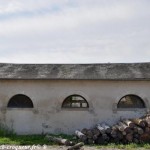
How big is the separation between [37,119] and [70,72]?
10.2ft

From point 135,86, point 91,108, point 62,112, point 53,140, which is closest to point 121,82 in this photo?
point 135,86

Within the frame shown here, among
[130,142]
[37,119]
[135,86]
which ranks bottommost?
[130,142]

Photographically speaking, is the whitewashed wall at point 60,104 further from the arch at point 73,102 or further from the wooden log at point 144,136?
the wooden log at point 144,136

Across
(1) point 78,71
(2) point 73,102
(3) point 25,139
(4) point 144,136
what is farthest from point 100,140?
(1) point 78,71

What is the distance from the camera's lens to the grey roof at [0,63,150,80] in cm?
Answer: 1759

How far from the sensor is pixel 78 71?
60.4ft

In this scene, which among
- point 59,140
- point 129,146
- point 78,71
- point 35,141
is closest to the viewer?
point 129,146

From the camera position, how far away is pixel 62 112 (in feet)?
58.0

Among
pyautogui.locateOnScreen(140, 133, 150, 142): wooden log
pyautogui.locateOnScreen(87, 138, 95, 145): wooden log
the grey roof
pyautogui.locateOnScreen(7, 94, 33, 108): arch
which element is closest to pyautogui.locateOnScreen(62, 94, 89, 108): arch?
the grey roof

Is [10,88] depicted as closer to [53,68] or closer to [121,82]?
[53,68]

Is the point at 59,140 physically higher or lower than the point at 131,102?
lower

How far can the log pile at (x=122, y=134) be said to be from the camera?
15.1 meters

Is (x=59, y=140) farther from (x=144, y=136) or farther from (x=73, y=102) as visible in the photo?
(x=144, y=136)

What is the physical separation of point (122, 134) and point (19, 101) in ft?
19.9
